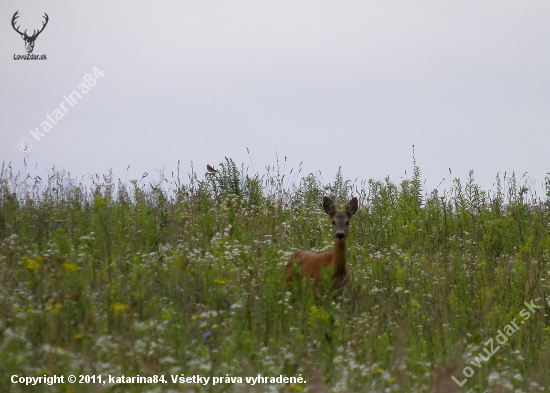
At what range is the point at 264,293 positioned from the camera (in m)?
6.63

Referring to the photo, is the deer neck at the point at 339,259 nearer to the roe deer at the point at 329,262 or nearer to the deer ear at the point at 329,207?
the roe deer at the point at 329,262

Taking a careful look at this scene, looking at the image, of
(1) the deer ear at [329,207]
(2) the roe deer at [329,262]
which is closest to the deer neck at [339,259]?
(2) the roe deer at [329,262]

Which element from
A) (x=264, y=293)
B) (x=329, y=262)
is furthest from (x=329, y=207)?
(x=264, y=293)

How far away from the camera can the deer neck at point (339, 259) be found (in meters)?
8.50

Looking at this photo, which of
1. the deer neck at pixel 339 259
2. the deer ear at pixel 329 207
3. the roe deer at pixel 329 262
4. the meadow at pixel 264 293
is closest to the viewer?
the meadow at pixel 264 293

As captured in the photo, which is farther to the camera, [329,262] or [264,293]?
[329,262]

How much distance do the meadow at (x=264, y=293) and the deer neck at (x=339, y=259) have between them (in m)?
0.28

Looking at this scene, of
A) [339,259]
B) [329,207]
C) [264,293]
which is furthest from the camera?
[329,207]

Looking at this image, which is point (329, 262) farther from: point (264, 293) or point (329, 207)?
point (264, 293)

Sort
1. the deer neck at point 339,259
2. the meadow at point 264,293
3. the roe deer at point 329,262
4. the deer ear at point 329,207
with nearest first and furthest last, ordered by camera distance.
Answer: the meadow at point 264,293, the roe deer at point 329,262, the deer neck at point 339,259, the deer ear at point 329,207

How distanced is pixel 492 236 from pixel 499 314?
3.57 m

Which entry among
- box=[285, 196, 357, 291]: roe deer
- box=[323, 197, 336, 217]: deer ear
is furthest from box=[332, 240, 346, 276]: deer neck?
box=[323, 197, 336, 217]: deer ear

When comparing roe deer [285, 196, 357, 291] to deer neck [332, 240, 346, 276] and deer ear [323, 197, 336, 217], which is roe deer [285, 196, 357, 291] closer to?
deer neck [332, 240, 346, 276]

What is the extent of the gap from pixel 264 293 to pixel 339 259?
2091 millimetres
